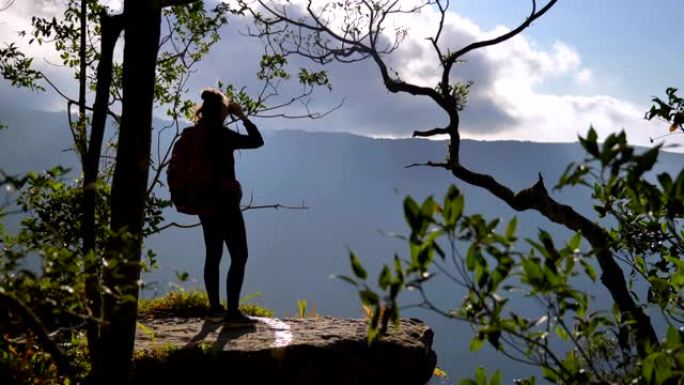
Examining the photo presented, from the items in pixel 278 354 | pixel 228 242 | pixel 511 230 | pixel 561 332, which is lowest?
pixel 278 354

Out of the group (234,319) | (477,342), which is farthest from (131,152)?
(234,319)

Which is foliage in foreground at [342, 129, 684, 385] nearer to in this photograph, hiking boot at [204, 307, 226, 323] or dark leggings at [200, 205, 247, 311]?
dark leggings at [200, 205, 247, 311]

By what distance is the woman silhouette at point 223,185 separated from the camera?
614 cm

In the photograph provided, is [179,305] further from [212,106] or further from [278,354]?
[212,106]

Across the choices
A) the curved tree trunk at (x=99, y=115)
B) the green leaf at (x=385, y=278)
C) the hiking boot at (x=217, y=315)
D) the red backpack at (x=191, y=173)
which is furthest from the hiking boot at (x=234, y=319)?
the green leaf at (x=385, y=278)

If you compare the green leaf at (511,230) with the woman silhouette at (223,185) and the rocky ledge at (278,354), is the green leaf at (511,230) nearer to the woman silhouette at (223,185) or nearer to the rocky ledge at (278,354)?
the rocky ledge at (278,354)

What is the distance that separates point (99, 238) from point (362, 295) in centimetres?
486

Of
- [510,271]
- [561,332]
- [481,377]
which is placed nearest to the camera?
[510,271]

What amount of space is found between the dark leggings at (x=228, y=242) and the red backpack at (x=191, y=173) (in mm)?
182

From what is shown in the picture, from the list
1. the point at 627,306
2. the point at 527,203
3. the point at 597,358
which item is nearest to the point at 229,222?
the point at 527,203

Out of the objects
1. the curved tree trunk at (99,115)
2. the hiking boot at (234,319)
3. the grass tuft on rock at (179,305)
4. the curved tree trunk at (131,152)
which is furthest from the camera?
the grass tuft on rock at (179,305)

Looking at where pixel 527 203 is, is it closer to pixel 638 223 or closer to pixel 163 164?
pixel 638 223

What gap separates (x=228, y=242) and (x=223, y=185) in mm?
550

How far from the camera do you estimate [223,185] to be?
616 centimetres
